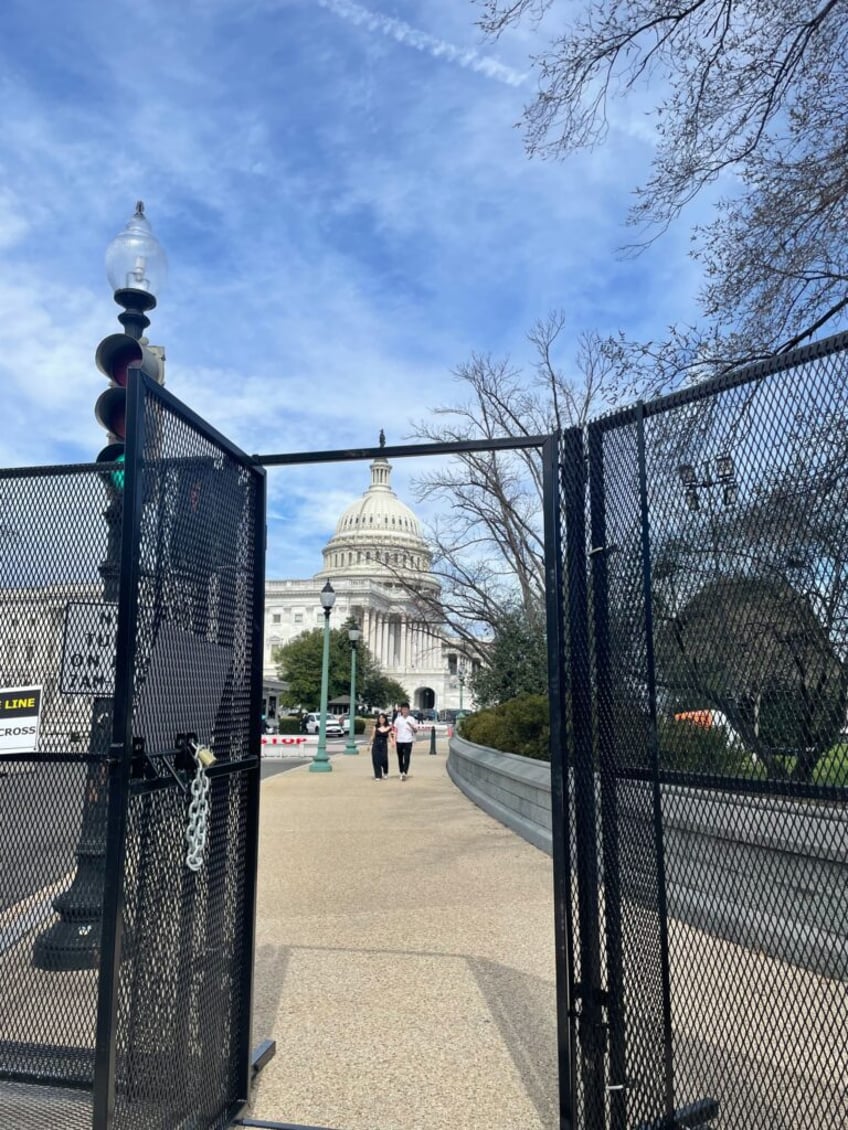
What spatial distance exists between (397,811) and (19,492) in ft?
41.9

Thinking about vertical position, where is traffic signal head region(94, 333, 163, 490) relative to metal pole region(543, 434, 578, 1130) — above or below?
above

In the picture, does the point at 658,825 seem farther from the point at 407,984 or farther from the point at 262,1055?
the point at 407,984

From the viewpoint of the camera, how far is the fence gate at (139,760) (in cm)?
326

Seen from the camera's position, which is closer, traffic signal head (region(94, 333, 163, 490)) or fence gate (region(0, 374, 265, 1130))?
fence gate (region(0, 374, 265, 1130))

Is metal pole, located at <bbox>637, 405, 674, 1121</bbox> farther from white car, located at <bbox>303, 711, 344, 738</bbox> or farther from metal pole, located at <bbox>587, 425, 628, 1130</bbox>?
white car, located at <bbox>303, 711, 344, 738</bbox>

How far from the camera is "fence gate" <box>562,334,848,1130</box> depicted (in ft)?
9.39

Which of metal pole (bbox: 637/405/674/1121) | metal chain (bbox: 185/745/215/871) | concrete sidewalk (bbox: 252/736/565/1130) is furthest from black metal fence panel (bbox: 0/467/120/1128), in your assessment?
metal pole (bbox: 637/405/674/1121)

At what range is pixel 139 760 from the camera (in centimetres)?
321

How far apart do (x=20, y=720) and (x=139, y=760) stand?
120cm

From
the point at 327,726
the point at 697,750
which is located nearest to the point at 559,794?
the point at 697,750

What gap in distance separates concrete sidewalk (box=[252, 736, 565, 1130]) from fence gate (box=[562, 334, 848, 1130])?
99 cm

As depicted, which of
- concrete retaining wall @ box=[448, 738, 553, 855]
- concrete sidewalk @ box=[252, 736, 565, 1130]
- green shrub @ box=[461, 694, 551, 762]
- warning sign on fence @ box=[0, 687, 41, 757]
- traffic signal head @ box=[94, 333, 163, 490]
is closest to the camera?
warning sign on fence @ box=[0, 687, 41, 757]

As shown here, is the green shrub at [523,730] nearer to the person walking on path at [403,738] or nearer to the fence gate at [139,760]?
the person walking on path at [403,738]

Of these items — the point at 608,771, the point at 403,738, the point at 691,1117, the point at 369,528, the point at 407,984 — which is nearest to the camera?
the point at 691,1117
